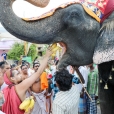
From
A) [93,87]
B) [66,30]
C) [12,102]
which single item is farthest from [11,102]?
[93,87]

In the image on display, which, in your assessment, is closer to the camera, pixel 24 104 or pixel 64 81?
pixel 24 104

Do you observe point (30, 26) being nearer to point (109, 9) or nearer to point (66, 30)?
point (66, 30)

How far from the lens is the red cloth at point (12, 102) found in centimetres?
279

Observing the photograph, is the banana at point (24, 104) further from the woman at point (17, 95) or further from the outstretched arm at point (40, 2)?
the outstretched arm at point (40, 2)

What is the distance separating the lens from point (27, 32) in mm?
1222

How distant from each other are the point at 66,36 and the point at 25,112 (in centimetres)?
173

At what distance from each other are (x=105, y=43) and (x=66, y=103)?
5.20 ft

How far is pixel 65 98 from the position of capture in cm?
279

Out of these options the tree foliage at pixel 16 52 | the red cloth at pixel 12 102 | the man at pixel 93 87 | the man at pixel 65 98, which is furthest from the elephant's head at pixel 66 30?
the tree foliage at pixel 16 52

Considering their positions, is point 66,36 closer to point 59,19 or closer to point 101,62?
point 59,19

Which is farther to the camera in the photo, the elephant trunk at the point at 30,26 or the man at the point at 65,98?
the man at the point at 65,98

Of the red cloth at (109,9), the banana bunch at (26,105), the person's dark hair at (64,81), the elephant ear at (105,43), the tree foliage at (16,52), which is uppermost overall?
the tree foliage at (16,52)

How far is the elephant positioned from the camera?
1211 mm

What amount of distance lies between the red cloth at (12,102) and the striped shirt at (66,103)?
15.6 inches
